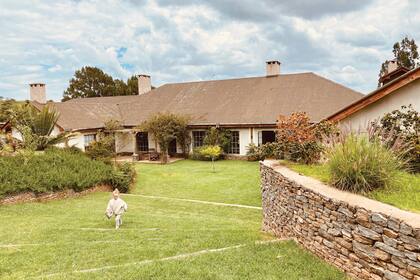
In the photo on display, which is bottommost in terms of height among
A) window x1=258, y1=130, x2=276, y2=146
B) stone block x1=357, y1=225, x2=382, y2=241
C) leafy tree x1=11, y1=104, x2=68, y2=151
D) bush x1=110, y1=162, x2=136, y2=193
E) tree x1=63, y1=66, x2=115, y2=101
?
bush x1=110, y1=162, x2=136, y2=193

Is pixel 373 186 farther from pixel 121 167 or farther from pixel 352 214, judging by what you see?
pixel 121 167

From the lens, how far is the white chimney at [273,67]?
2759cm

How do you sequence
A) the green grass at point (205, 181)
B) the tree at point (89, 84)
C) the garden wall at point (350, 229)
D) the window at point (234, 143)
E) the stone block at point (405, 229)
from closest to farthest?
the stone block at point (405, 229), the garden wall at point (350, 229), the green grass at point (205, 181), the window at point (234, 143), the tree at point (89, 84)

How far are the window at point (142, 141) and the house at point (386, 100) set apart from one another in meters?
18.5

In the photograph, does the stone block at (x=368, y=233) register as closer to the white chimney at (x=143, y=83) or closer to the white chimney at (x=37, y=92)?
the white chimney at (x=37, y=92)

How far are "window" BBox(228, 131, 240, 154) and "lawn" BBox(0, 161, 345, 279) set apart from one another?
9583mm

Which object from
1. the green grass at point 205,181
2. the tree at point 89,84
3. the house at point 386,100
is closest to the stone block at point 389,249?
the house at point 386,100

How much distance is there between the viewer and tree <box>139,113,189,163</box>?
24.1 meters

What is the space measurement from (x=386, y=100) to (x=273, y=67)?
17.2 meters

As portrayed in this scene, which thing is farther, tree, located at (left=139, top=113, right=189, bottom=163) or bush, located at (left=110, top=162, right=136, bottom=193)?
tree, located at (left=139, top=113, right=189, bottom=163)

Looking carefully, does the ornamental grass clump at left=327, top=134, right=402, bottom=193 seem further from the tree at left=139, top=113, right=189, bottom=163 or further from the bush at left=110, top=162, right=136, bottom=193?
the tree at left=139, top=113, right=189, bottom=163

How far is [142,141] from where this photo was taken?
28359mm

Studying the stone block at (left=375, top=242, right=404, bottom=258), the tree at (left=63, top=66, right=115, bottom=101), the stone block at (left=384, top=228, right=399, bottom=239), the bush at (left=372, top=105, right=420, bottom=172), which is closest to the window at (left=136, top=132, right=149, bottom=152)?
the bush at (left=372, top=105, right=420, bottom=172)

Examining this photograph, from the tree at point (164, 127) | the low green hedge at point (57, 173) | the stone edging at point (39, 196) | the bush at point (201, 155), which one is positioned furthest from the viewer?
the tree at point (164, 127)
